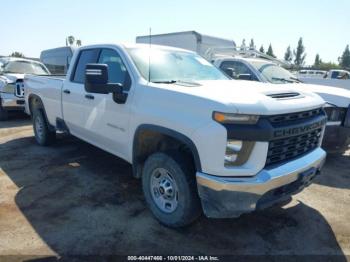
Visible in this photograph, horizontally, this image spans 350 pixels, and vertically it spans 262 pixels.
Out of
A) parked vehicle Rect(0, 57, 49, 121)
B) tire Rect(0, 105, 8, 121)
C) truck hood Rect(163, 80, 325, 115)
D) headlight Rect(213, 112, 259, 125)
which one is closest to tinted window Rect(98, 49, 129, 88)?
truck hood Rect(163, 80, 325, 115)

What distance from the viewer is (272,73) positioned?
720 cm

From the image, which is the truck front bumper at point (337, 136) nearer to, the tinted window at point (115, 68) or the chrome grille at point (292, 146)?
the chrome grille at point (292, 146)

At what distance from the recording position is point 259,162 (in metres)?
2.73

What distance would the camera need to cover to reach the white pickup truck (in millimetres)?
2699

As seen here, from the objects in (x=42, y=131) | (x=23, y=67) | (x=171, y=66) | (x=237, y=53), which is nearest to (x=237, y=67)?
(x=237, y=53)

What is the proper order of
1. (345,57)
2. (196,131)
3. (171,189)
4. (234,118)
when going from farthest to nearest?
(345,57), (171,189), (196,131), (234,118)

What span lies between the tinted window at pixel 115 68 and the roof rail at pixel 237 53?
583cm

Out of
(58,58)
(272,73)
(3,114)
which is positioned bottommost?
(3,114)

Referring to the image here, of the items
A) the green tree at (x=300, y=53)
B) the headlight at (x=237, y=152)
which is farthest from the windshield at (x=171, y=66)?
the green tree at (x=300, y=53)

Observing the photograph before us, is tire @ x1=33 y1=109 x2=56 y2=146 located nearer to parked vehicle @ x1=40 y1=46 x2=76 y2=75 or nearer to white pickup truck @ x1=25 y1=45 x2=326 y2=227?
white pickup truck @ x1=25 y1=45 x2=326 y2=227

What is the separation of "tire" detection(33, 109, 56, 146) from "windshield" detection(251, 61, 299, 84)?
458 cm

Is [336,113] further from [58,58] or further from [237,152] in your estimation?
[58,58]

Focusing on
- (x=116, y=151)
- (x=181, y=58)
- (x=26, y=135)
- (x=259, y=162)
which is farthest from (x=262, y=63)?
(x=26, y=135)

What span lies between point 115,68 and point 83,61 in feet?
3.35
